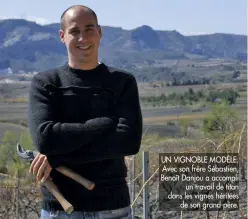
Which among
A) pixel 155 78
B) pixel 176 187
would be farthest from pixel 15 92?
pixel 176 187

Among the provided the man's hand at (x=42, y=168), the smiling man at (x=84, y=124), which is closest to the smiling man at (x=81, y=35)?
the smiling man at (x=84, y=124)

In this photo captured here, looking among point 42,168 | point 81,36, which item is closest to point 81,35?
point 81,36

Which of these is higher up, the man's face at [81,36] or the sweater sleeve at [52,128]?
the man's face at [81,36]

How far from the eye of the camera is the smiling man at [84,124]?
2.55 meters

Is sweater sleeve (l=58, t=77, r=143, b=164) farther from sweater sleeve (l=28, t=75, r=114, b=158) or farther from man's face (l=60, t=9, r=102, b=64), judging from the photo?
man's face (l=60, t=9, r=102, b=64)

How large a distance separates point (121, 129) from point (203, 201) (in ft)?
9.32

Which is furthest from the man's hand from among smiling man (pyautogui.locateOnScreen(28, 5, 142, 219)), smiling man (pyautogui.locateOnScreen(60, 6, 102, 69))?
smiling man (pyautogui.locateOnScreen(60, 6, 102, 69))

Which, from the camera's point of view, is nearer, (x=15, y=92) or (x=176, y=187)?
(x=176, y=187)

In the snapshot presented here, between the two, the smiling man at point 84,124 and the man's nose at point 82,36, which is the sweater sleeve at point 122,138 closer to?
the smiling man at point 84,124

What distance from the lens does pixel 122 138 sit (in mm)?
2629

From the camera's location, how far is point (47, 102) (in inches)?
102

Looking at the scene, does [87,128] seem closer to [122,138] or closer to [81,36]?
[122,138]

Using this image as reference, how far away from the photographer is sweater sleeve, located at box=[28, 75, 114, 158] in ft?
8.39

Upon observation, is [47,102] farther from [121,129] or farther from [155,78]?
[155,78]
